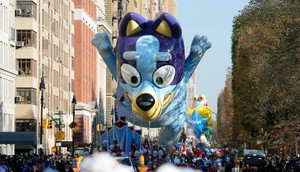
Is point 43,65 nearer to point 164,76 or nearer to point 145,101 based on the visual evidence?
point 164,76

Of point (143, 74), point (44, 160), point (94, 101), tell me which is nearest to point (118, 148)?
point (143, 74)

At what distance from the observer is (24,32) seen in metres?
77.0

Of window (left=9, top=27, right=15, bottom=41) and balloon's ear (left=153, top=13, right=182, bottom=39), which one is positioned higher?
window (left=9, top=27, right=15, bottom=41)

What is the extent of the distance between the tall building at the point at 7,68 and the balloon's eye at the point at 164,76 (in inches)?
867

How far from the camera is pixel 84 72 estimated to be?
351 feet

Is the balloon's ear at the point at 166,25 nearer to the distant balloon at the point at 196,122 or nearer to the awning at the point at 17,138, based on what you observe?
the awning at the point at 17,138

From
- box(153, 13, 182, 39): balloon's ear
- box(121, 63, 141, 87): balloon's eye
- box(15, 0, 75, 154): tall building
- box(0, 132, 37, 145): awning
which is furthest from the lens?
box(15, 0, 75, 154): tall building

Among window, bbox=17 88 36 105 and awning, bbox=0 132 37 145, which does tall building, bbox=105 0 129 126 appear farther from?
awning, bbox=0 132 37 145

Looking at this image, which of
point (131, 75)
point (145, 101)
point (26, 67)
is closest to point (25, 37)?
point (26, 67)

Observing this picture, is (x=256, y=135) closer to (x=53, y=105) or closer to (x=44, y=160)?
(x=53, y=105)

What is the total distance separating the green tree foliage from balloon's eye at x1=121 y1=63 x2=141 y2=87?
5.77 m

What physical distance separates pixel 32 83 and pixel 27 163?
32.8 meters

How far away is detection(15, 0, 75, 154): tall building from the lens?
7694cm

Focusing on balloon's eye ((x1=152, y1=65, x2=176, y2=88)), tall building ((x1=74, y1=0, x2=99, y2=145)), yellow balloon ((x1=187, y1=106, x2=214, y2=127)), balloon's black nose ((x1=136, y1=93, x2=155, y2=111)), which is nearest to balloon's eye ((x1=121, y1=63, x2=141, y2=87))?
balloon's eye ((x1=152, y1=65, x2=176, y2=88))
